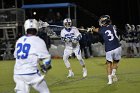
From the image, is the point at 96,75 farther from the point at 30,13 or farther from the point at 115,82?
the point at 30,13

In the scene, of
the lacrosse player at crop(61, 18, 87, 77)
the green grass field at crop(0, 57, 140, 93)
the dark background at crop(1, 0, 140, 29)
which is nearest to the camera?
the green grass field at crop(0, 57, 140, 93)

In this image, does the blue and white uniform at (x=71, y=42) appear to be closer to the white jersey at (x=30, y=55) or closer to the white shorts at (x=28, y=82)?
the white jersey at (x=30, y=55)

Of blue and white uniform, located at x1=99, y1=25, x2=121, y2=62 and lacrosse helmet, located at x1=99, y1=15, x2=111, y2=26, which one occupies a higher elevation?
lacrosse helmet, located at x1=99, y1=15, x2=111, y2=26

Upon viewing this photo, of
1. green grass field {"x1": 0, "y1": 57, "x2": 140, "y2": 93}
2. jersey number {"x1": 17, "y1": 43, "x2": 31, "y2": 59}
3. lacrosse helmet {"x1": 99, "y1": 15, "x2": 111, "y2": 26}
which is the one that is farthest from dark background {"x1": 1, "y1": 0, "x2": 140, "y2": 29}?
jersey number {"x1": 17, "y1": 43, "x2": 31, "y2": 59}

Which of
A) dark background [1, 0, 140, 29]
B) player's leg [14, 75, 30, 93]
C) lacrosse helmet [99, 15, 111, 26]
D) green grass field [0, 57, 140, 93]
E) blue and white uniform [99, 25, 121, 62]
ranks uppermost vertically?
dark background [1, 0, 140, 29]

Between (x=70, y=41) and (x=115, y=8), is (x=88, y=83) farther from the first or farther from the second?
(x=115, y=8)

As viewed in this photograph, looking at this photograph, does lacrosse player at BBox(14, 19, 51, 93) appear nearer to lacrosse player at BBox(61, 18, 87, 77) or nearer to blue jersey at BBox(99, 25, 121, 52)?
blue jersey at BBox(99, 25, 121, 52)

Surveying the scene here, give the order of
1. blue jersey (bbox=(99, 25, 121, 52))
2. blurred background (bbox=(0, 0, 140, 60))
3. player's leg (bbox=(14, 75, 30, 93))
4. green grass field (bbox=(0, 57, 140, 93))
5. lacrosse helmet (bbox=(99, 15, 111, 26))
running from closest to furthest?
player's leg (bbox=(14, 75, 30, 93)), green grass field (bbox=(0, 57, 140, 93)), lacrosse helmet (bbox=(99, 15, 111, 26)), blue jersey (bbox=(99, 25, 121, 52)), blurred background (bbox=(0, 0, 140, 60))

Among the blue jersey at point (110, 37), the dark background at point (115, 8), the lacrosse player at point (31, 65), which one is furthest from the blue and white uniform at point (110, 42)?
the dark background at point (115, 8)

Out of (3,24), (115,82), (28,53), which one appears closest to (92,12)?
(3,24)

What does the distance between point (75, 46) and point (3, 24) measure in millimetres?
14827

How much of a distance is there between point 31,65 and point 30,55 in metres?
0.21

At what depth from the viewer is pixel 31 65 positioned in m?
9.07

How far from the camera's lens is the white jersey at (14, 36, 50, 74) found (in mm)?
9031
